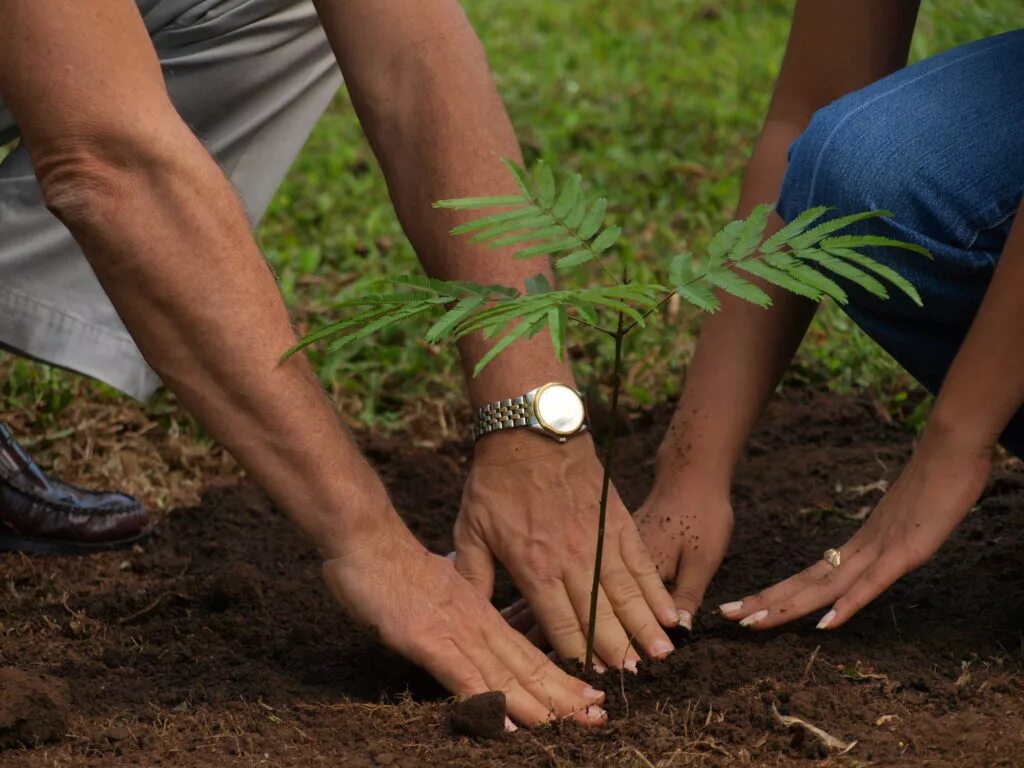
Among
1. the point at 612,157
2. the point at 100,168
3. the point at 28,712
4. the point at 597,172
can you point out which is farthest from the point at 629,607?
the point at 612,157

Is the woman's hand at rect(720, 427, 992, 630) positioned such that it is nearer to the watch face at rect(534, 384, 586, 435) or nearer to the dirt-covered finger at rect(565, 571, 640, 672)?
the dirt-covered finger at rect(565, 571, 640, 672)

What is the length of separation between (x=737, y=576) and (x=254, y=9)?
1.63 meters

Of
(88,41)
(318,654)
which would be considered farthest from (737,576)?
(88,41)

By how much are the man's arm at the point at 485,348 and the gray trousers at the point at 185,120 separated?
669 mm

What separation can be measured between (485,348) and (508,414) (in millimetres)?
144

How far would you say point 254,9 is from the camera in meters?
3.07

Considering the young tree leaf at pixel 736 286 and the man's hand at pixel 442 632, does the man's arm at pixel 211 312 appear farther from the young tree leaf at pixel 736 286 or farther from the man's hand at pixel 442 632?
the young tree leaf at pixel 736 286

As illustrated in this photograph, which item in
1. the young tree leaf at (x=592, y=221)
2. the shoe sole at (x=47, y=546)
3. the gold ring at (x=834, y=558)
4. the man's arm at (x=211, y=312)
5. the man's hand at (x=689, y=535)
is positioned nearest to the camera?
the young tree leaf at (x=592, y=221)

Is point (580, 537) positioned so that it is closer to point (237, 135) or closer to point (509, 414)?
point (509, 414)

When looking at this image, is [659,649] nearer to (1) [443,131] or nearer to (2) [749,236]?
(2) [749,236]

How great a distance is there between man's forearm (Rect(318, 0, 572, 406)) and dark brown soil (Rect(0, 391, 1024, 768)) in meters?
0.55

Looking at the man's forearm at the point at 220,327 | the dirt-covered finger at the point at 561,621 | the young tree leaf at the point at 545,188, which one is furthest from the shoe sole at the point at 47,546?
the young tree leaf at the point at 545,188

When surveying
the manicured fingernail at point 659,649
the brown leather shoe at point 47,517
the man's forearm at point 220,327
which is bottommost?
the brown leather shoe at point 47,517

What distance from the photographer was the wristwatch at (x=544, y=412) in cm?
229
